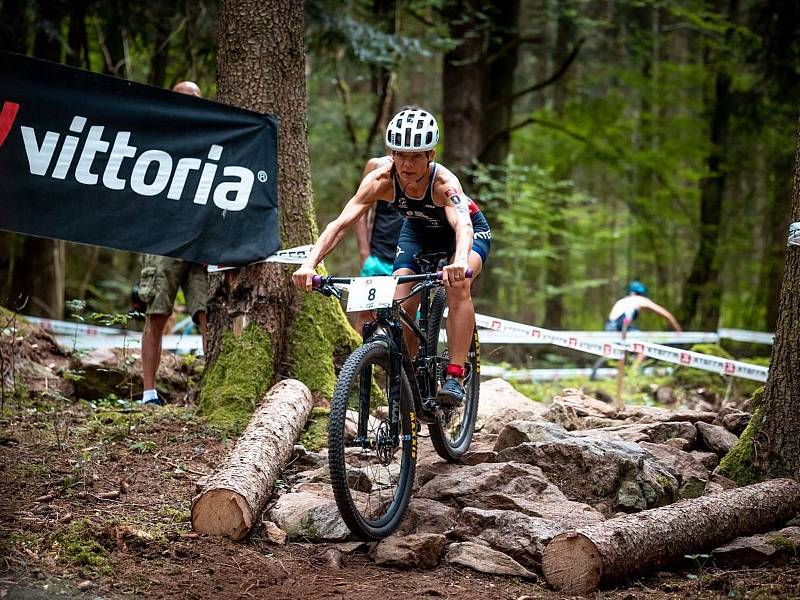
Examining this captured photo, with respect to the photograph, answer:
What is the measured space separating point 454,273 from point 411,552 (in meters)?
1.48

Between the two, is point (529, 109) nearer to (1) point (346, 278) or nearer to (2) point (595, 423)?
(2) point (595, 423)

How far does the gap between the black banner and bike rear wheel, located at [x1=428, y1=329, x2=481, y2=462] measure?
5.90 feet

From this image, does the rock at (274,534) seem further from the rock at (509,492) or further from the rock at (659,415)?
the rock at (659,415)

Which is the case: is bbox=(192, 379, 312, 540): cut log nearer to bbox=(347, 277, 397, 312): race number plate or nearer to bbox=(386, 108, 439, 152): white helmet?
bbox=(347, 277, 397, 312): race number plate

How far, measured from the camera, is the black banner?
5.90m

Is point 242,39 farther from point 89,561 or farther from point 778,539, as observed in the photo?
point 778,539

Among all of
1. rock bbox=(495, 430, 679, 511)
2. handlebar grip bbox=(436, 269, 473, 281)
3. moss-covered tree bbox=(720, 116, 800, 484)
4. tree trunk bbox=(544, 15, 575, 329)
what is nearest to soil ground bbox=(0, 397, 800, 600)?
rock bbox=(495, 430, 679, 511)

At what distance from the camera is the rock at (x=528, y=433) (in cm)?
562

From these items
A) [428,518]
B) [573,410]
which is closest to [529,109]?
[573,410]

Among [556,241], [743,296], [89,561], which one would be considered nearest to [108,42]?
[556,241]

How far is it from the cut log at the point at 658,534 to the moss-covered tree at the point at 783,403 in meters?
0.35

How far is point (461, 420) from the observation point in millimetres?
6098

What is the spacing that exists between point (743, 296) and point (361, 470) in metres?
24.6

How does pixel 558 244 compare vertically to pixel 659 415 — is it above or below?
above
